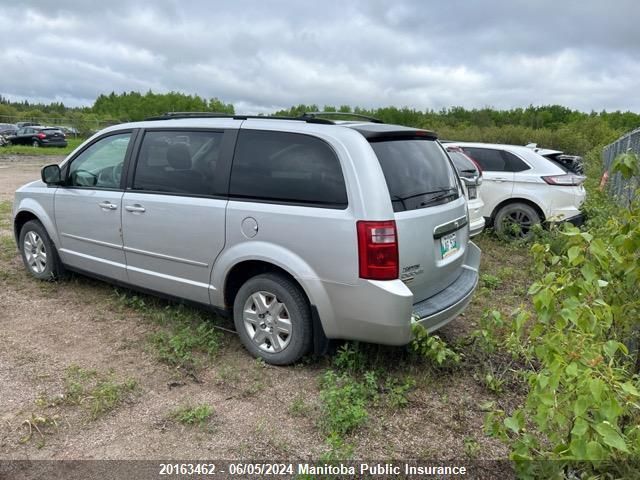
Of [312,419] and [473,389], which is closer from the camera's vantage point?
[312,419]

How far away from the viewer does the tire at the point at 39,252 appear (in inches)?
207

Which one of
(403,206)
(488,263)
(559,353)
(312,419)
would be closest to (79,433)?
(312,419)

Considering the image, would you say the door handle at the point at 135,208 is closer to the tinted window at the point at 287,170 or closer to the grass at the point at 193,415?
the tinted window at the point at 287,170

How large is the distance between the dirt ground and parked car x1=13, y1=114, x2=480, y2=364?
1.24 feet

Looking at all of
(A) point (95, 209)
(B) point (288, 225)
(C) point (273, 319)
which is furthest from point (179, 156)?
(C) point (273, 319)

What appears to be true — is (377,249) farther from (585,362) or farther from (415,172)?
(585,362)

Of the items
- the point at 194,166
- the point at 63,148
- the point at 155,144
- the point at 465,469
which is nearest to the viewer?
the point at 465,469

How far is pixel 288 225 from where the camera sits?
3.44 meters

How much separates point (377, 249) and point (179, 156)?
1974 millimetres

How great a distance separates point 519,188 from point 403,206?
18.0 ft

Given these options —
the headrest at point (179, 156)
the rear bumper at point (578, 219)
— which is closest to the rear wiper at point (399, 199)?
the headrest at point (179, 156)

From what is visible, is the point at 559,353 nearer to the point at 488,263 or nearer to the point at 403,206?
the point at 403,206

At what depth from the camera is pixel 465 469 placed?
2.71m

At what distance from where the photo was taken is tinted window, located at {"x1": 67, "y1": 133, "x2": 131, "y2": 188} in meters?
4.61
